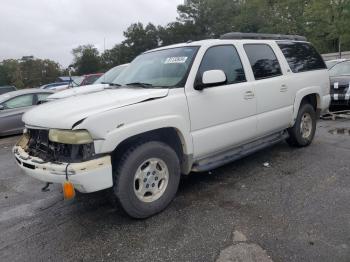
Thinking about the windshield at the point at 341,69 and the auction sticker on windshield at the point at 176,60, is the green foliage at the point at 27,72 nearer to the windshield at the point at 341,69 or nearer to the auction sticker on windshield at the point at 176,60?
the windshield at the point at 341,69

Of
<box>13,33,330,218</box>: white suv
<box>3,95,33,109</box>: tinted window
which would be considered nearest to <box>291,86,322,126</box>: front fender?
<box>13,33,330,218</box>: white suv

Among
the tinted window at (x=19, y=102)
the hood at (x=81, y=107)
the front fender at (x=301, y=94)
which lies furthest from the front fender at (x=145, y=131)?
the tinted window at (x=19, y=102)

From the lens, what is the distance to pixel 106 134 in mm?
3281

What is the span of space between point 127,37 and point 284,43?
59948mm

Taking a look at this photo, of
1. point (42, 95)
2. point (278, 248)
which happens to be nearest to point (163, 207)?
point (278, 248)

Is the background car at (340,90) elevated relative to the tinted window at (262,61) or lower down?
lower down

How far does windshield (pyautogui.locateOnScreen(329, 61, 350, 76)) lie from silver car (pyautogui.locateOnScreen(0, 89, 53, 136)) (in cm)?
867

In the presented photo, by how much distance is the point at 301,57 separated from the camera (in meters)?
6.05

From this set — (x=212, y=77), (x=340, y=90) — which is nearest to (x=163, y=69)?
(x=212, y=77)

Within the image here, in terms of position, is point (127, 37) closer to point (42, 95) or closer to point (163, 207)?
point (42, 95)

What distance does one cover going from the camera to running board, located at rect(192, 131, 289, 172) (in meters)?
4.26

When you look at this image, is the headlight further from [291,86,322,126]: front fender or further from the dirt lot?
[291,86,322,126]: front fender

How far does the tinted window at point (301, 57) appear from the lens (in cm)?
575

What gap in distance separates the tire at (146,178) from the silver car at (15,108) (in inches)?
291
